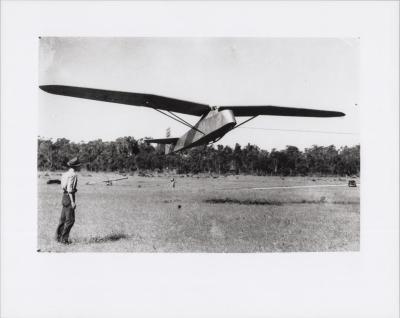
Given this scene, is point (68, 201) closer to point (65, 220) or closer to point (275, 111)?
point (65, 220)

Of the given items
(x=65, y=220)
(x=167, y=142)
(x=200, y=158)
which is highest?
(x=167, y=142)

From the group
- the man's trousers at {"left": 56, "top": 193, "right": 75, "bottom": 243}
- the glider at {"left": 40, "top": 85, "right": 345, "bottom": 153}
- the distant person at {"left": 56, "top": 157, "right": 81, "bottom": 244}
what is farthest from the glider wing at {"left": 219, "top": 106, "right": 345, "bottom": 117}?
the man's trousers at {"left": 56, "top": 193, "right": 75, "bottom": 243}

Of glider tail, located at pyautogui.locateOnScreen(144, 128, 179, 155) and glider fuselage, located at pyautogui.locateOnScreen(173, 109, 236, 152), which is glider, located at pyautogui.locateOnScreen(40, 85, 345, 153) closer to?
glider fuselage, located at pyautogui.locateOnScreen(173, 109, 236, 152)

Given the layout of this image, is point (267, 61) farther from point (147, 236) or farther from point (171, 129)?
point (147, 236)

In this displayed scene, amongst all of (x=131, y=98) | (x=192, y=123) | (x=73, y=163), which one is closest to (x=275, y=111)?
(x=192, y=123)

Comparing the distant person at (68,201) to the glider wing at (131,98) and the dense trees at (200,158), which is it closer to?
the dense trees at (200,158)

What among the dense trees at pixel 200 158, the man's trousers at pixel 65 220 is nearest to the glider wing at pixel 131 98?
the dense trees at pixel 200 158

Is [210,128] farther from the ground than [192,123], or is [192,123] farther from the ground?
[192,123]
